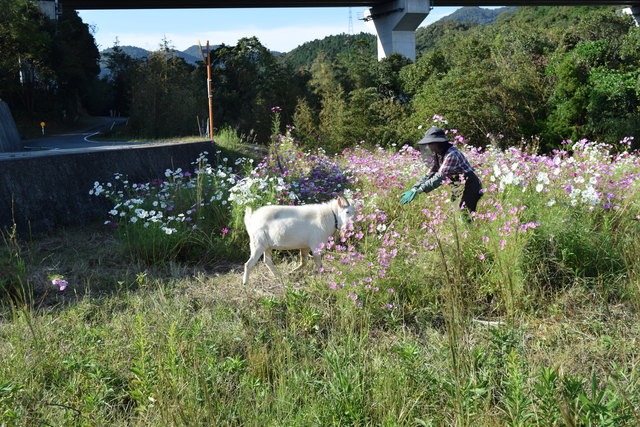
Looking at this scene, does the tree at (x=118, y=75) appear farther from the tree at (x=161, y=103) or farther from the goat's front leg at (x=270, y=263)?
the goat's front leg at (x=270, y=263)

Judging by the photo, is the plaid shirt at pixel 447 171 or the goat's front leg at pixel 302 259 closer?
the plaid shirt at pixel 447 171

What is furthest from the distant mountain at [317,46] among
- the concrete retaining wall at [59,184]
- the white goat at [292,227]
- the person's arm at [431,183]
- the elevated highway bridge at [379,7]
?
the white goat at [292,227]

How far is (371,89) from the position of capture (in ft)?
92.2

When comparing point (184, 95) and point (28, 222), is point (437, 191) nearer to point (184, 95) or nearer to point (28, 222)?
point (28, 222)

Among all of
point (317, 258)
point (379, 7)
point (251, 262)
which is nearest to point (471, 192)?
point (317, 258)

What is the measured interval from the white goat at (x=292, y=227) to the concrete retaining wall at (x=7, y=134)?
9007mm

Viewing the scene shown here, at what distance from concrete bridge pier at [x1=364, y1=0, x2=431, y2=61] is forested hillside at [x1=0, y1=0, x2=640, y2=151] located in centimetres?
666

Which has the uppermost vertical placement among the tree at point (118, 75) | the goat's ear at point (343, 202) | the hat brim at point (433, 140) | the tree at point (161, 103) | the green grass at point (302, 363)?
the tree at point (118, 75)

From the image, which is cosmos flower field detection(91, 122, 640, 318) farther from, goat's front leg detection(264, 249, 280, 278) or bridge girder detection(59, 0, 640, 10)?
bridge girder detection(59, 0, 640, 10)

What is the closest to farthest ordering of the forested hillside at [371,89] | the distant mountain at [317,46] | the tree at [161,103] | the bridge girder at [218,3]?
the forested hillside at [371,89] → the tree at [161,103] → the bridge girder at [218,3] → the distant mountain at [317,46]

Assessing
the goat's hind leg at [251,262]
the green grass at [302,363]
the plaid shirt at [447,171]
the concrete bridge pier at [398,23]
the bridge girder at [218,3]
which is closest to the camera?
the green grass at [302,363]

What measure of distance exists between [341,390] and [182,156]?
25.7 ft

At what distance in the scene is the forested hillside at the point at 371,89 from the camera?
21297mm

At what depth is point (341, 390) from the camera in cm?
315
